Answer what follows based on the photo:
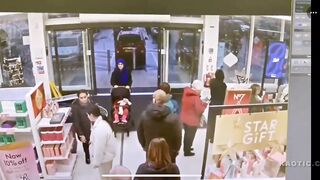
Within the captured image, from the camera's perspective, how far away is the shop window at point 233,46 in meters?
1.36

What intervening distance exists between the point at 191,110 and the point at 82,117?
42cm

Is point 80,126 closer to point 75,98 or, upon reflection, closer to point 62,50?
point 75,98

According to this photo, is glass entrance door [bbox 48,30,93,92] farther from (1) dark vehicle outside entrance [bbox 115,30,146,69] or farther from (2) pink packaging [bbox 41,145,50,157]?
(2) pink packaging [bbox 41,145,50,157]

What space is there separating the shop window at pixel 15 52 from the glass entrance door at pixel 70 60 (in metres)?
0.09

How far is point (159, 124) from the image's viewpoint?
4.66 feet

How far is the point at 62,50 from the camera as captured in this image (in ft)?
4.46

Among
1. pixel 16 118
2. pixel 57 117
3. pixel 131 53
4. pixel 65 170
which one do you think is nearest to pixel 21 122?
pixel 16 118

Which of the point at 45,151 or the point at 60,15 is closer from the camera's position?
the point at 60,15

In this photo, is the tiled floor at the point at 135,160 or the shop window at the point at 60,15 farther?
the tiled floor at the point at 135,160

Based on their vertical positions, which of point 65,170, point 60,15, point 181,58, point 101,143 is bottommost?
point 65,170

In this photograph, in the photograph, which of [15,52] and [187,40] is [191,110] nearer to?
[187,40]

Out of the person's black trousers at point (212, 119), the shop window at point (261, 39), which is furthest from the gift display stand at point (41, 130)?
the shop window at point (261, 39)

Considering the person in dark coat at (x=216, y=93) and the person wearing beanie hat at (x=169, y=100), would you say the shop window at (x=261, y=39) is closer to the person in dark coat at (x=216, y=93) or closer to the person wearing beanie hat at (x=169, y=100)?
the person in dark coat at (x=216, y=93)

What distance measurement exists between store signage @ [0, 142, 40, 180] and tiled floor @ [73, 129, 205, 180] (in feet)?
0.57
